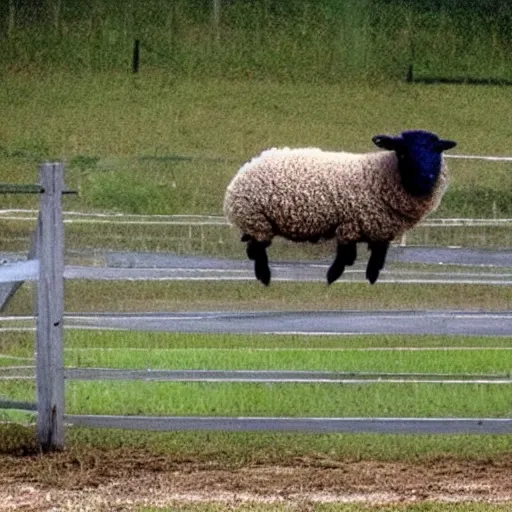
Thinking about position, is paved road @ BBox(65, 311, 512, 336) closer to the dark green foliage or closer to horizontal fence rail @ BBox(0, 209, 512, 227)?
horizontal fence rail @ BBox(0, 209, 512, 227)

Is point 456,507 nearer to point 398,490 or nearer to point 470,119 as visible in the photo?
point 398,490

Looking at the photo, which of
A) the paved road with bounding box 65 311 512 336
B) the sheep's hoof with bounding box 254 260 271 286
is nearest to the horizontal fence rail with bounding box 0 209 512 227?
the paved road with bounding box 65 311 512 336

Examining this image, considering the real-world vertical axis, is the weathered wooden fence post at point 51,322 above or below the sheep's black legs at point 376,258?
below

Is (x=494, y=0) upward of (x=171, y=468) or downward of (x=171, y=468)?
upward

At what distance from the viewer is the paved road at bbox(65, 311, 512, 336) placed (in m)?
6.96

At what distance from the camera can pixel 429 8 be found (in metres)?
15.5

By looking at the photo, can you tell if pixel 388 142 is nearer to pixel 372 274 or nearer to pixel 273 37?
pixel 372 274

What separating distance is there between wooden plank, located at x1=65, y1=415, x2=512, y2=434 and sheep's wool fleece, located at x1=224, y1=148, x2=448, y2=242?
1874 millimetres

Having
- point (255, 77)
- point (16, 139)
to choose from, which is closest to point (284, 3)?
point (255, 77)

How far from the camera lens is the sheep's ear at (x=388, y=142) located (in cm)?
491

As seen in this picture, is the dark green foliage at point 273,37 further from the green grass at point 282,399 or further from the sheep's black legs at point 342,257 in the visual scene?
the sheep's black legs at point 342,257

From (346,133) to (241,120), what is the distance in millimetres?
1092

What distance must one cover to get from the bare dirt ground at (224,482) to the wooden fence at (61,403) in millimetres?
189

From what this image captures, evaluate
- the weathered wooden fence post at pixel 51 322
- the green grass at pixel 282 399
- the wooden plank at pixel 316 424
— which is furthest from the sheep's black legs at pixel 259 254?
the green grass at pixel 282 399
